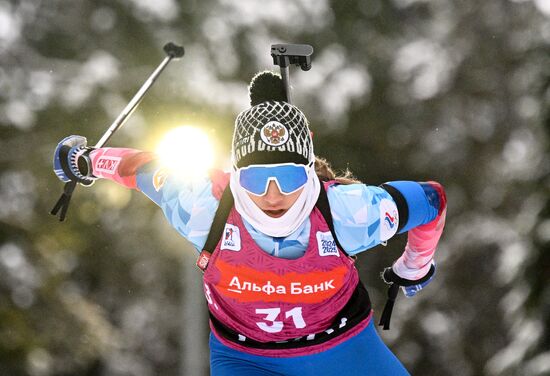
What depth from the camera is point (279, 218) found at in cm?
321

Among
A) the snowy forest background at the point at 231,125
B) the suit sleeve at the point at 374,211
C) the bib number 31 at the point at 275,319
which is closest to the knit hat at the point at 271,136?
the suit sleeve at the point at 374,211

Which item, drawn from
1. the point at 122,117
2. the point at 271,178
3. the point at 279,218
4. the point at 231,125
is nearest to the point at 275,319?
the point at 279,218

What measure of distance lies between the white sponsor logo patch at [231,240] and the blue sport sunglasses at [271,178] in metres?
0.19

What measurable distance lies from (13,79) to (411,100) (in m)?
7.60

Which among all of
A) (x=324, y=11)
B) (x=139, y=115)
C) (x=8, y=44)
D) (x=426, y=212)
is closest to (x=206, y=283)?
(x=426, y=212)

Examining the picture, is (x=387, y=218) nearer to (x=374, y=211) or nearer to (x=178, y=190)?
(x=374, y=211)

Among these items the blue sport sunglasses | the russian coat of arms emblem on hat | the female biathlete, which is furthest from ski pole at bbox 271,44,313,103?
the blue sport sunglasses

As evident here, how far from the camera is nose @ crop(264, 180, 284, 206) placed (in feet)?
10.5

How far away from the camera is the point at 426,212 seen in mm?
3559

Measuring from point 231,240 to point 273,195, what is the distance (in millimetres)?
250

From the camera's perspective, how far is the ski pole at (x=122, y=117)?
4.21 m

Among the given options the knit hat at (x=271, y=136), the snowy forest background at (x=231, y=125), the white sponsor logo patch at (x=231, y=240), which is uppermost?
the knit hat at (x=271, y=136)

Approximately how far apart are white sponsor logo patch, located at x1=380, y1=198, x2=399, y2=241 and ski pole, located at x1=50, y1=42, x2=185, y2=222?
1.59 m

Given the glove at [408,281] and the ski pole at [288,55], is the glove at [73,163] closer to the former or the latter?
the ski pole at [288,55]
